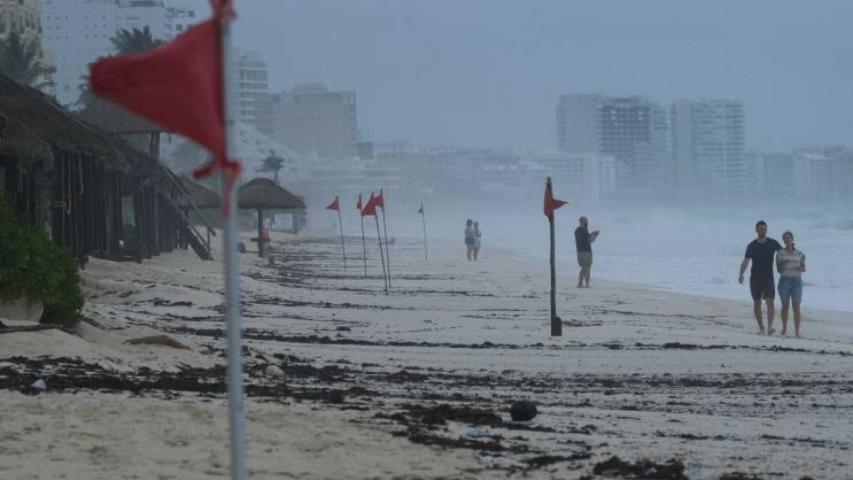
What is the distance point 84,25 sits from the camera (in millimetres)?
190250

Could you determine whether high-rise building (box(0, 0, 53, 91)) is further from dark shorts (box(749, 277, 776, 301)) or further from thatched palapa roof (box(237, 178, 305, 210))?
dark shorts (box(749, 277, 776, 301))

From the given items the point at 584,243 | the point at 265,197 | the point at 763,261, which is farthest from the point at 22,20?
the point at 763,261

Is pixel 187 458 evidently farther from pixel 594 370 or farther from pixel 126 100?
pixel 594 370

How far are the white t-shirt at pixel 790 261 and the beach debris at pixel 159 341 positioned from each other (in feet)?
28.8

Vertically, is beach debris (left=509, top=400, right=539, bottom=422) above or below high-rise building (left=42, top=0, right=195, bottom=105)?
below

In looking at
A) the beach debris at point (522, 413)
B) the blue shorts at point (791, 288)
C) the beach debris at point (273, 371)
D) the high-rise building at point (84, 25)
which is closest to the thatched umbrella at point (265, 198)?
the blue shorts at point (791, 288)

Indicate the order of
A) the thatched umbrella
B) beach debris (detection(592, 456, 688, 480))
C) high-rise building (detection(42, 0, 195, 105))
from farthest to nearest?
1. high-rise building (detection(42, 0, 195, 105))
2. the thatched umbrella
3. beach debris (detection(592, 456, 688, 480))

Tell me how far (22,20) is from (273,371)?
73.6m

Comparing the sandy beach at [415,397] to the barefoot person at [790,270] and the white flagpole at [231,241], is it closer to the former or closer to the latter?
the barefoot person at [790,270]

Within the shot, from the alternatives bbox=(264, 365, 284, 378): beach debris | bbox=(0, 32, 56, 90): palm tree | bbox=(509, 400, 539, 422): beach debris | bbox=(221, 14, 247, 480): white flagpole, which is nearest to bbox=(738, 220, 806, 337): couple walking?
bbox=(264, 365, 284, 378): beach debris

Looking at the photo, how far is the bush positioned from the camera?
12.5 metres

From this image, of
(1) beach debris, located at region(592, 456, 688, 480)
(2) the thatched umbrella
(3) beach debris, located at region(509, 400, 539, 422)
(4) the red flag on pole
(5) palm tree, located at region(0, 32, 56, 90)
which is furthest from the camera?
(5) palm tree, located at region(0, 32, 56, 90)

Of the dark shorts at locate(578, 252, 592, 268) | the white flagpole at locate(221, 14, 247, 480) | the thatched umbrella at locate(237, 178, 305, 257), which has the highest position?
the thatched umbrella at locate(237, 178, 305, 257)

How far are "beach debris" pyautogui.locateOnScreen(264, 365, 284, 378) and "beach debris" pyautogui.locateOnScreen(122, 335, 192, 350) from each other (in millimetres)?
847
